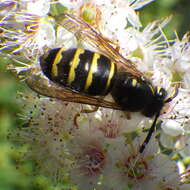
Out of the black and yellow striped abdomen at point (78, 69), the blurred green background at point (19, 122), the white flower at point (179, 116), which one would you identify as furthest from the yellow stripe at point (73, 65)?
the blurred green background at point (19, 122)

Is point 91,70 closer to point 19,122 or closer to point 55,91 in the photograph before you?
point 55,91

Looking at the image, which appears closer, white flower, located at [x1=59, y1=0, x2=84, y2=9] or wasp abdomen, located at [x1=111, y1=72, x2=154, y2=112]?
wasp abdomen, located at [x1=111, y1=72, x2=154, y2=112]

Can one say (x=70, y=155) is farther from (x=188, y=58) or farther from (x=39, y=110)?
(x=188, y=58)

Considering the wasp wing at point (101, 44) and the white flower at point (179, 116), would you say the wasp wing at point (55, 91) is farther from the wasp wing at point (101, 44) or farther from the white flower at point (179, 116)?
the white flower at point (179, 116)

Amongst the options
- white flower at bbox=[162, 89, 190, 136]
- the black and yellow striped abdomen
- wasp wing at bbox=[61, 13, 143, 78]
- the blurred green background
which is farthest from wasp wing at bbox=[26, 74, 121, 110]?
the blurred green background

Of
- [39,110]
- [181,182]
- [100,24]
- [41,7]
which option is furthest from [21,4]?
[181,182]

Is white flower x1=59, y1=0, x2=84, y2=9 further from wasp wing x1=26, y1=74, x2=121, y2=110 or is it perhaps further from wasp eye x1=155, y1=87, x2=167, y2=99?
wasp eye x1=155, y1=87, x2=167, y2=99
